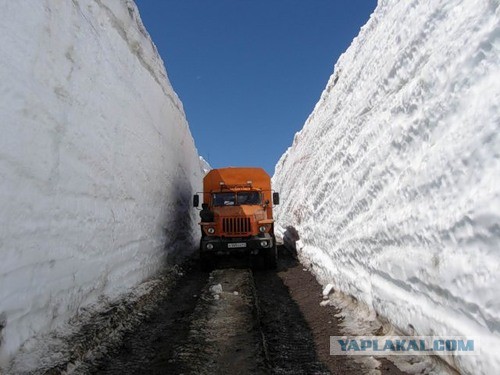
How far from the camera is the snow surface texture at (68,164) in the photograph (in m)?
3.70

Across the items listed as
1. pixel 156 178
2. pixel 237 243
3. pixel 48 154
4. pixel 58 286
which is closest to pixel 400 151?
pixel 48 154

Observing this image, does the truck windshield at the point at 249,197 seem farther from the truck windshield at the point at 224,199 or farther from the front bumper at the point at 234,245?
the front bumper at the point at 234,245

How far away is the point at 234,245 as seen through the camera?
10023mm

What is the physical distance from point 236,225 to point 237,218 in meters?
0.19

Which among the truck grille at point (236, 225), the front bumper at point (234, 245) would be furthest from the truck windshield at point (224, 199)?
the front bumper at point (234, 245)

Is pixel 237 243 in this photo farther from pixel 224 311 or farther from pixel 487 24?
pixel 487 24

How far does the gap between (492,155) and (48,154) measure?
4.33m

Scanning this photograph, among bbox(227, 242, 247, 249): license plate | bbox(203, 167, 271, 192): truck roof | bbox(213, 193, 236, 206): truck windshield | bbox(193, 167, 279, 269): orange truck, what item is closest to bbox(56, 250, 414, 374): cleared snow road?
bbox(227, 242, 247, 249): license plate

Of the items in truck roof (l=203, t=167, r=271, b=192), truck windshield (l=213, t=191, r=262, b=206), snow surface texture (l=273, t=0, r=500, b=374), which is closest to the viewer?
snow surface texture (l=273, t=0, r=500, b=374)

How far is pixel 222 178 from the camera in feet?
38.4

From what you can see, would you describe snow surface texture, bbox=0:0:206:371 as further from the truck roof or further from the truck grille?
the truck roof

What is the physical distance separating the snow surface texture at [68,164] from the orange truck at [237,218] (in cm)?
185

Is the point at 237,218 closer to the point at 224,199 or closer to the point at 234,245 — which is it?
the point at 234,245

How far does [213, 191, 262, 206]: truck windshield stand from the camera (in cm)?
1115
